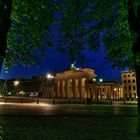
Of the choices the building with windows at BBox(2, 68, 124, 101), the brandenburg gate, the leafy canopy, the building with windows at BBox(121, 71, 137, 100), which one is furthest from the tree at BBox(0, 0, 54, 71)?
the building with windows at BBox(121, 71, 137, 100)

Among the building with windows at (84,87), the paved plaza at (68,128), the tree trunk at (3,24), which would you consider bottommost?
the paved plaza at (68,128)

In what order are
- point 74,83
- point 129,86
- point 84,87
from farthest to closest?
point 74,83, point 129,86, point 84,87

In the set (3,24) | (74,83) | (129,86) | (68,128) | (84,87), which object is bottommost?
(68,128)

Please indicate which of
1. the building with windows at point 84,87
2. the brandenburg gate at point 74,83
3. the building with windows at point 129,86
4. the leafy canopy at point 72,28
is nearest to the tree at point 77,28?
the leafy canopy at point 72,28

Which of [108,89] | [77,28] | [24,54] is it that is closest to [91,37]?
[77,28]

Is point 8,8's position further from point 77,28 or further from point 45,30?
point 77,28

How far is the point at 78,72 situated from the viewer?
181 meters

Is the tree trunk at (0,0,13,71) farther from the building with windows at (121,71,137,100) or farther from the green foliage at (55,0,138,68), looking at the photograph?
the building with windows at (121,71,137,100)

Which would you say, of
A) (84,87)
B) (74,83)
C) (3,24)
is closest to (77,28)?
(3,24)

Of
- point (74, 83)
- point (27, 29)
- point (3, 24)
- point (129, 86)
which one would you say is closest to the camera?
point (3, 24)

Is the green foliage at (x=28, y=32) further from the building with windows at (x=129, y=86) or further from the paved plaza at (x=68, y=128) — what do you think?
the building with windows at (x=129, y=86)

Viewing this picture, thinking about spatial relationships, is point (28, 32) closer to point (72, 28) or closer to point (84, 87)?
point (72, 28)

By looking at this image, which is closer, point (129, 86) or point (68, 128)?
point (68, 128)

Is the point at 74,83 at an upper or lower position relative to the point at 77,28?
upper
